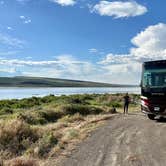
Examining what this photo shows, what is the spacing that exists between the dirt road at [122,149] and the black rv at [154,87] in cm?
356

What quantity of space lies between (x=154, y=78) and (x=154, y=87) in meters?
Result: 0.52

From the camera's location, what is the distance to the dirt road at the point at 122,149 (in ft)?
37.3

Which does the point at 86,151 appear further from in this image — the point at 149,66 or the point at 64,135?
the point at 149,66

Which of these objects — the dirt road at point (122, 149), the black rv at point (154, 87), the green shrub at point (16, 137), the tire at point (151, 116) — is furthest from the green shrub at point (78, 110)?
the green shrub at point (16, 137)

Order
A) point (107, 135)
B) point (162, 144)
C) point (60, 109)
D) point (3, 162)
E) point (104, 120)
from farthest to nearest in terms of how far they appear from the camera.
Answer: point (60, 109) → point (104, 120) → point (107, 135) → point (162, 144) → point (3, 162)

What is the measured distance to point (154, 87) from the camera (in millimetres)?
22250

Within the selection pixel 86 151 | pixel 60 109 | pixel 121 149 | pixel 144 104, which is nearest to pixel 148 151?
pixel 121 149

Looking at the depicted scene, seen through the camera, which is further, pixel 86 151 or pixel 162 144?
pixel 162 144

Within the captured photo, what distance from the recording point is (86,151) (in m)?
13.3

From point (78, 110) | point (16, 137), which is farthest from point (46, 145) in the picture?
point (78, 110)

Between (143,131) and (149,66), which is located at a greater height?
(149,66)

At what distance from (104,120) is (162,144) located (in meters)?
10.2

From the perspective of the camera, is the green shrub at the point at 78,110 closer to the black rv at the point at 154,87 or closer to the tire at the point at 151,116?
the tire at the point at 151,116

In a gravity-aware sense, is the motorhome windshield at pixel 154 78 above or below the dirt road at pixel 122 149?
above
